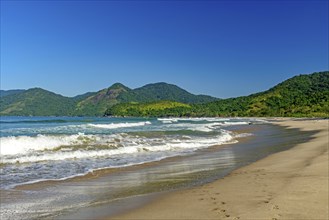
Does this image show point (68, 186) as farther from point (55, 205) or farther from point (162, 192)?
point (162, 192)

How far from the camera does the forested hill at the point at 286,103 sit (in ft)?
394

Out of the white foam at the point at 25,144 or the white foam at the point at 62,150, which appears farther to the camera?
the white foam at the point at 25,144

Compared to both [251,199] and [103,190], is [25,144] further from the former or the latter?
[251,199]

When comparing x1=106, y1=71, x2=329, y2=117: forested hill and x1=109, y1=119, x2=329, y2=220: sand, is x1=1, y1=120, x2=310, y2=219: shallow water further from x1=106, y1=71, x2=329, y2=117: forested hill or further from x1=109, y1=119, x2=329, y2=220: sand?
x1=106, y1=71, x2=329, y2=117: forested hill

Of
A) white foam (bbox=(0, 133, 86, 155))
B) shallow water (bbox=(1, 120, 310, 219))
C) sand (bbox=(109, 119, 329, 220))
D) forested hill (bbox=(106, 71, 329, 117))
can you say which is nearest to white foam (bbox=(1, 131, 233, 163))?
white foam (bbox=(0, 133, 86, 155))

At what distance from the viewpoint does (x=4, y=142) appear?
21.5m

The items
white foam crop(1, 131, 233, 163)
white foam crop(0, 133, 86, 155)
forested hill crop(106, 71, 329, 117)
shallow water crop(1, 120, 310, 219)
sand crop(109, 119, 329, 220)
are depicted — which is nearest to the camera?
sand crop(109, 119, 329, 220)

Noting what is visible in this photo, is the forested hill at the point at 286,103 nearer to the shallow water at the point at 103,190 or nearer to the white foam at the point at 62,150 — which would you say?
the white foam at the point at 62,150

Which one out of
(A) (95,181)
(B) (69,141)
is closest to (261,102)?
(B) (69,141)

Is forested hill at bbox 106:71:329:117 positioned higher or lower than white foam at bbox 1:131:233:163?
higher

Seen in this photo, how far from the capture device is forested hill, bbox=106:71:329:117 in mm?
120125

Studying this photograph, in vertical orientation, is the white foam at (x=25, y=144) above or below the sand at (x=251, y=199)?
above

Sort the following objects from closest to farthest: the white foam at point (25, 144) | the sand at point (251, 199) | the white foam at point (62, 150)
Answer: the sand at point (251, 199) → the white foam at point (62, 150) → the white foam at point (25, 144)

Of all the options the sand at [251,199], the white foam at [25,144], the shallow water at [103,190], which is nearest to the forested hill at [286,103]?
the white foam at [25,144]
